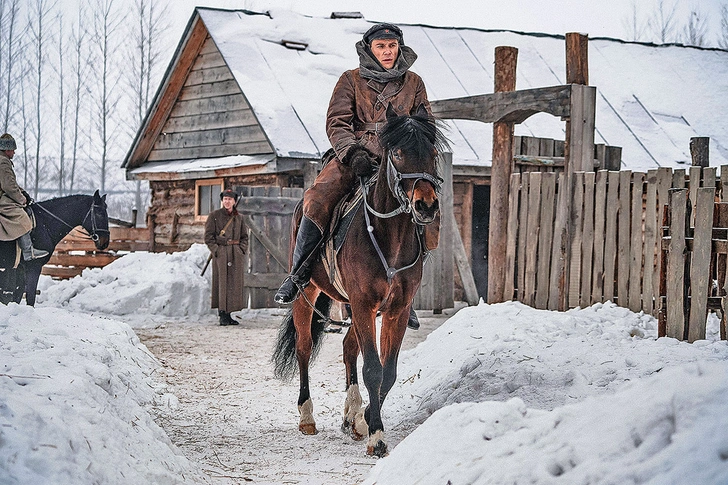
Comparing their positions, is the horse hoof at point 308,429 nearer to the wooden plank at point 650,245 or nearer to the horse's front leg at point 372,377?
the horse's front leg at point 372,377

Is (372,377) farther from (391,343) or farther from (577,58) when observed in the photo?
(577,58)


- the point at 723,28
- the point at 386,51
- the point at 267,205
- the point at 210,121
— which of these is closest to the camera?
the point at 386,51

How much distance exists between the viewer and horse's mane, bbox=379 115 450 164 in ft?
16.2

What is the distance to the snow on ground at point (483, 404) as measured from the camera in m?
2.47

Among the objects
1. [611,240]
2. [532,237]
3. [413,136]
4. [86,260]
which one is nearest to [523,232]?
[532,237]

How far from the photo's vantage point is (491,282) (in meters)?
9.75

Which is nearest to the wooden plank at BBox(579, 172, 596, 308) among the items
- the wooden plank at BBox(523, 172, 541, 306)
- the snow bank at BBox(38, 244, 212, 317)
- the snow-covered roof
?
the wooden plank at BBox(523, 172, 541, 306)

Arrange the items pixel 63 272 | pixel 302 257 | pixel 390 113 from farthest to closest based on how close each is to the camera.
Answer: pixel 63 272 → pixel 302 257 → pixel 390 113

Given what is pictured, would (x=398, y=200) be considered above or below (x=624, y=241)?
above

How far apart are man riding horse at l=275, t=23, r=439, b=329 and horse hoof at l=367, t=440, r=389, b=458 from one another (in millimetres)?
1525

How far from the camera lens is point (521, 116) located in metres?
9.79

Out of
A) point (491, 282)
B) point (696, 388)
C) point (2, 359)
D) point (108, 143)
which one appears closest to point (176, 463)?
point (2, 359)

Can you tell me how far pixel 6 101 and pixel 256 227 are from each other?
19234 millimetres

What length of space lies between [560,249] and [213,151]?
11.4 m
